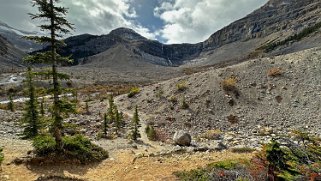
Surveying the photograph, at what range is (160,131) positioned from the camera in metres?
31.0

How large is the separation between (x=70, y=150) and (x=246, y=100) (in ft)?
77.4

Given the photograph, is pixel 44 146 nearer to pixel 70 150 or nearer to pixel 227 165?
pixel 70 150

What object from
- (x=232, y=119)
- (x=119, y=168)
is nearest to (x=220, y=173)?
(x=119, y=168)

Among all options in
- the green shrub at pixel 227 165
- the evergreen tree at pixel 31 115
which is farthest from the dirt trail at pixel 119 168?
the evergreen tree at pixel 31 115

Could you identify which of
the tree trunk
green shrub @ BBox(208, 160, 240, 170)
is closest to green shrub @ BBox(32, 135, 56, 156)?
the tree trunk

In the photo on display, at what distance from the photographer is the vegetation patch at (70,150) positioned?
17.0 metres

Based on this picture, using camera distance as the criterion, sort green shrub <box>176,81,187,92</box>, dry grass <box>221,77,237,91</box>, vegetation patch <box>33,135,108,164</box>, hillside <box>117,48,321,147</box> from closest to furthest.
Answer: vegetation patch <box>33,135,108,164</box> → hillside <box>117,48,321,147</box> → dry grass <box>221,77,237,91</box> → green shrub <box>176,81,187,92</box>

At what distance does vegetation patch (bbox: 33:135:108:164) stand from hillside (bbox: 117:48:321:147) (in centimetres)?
1146

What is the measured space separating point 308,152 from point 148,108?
2866cm

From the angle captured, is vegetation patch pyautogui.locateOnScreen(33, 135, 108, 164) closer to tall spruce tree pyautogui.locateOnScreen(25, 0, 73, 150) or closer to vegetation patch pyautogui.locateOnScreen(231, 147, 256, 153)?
tall spruce tree pyautogui.locateOnScreen(25, 0, 73, 150)

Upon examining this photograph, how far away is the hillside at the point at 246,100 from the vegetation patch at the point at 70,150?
37.6 feet

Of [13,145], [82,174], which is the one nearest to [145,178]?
[82,174]

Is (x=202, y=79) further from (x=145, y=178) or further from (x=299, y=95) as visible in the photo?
(x=145, y=178)

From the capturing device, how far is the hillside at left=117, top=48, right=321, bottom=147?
3014cm
